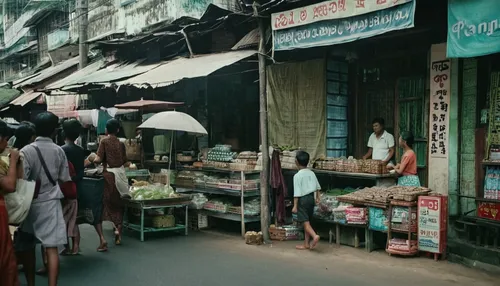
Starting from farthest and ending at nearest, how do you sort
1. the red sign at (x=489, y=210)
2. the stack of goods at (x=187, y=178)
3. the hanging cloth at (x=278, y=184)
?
1. the stack of goods at (x=187, y=178)
2. the hanging cloth at (x=278, y=184)
3. the red sign at (x=489, y=210)

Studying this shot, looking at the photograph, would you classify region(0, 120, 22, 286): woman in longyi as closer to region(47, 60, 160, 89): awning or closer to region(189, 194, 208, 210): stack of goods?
region(189, 194, 208, 210): stack of goods

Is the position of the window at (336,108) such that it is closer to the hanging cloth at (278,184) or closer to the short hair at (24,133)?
the hanging cloth at (278,184)

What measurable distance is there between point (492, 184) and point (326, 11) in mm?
3713

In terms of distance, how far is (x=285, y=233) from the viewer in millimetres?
8953

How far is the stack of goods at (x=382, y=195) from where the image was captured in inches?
301

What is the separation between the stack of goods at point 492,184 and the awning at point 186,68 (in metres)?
4.65

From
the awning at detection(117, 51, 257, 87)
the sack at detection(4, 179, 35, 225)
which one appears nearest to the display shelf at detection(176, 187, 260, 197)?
the awning at detection(117, 51, 257, 87)

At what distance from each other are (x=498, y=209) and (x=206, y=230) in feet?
17.8

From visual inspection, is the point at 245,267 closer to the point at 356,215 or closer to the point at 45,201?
the point at 356,215

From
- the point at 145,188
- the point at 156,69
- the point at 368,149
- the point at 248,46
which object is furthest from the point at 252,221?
the point at 156,69

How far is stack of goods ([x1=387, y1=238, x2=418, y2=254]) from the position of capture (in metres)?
7.49

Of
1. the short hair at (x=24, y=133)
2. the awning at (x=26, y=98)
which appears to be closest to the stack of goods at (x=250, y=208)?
the short hair at (x=24, y=133)

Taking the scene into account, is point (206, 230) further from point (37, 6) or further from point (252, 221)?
point (37, 6)

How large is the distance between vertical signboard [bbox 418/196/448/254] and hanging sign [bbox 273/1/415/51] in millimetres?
2593
